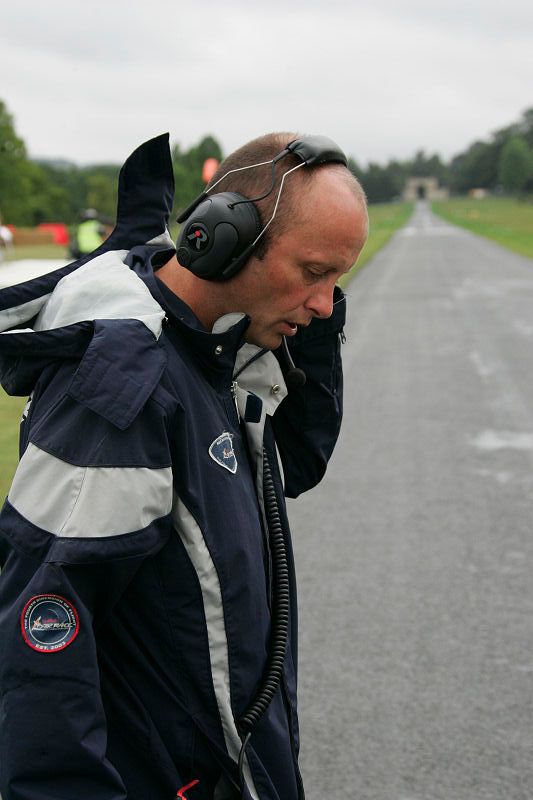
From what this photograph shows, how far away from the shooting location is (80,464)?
1413 millimetres

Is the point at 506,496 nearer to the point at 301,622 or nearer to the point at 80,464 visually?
the point at 301,622

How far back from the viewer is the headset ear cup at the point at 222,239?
1647 millimetres

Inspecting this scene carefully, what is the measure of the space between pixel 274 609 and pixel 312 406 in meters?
0.52

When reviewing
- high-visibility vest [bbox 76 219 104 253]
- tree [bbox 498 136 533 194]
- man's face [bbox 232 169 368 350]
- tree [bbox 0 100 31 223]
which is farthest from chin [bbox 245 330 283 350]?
tree [bbox 498 136 533 194]

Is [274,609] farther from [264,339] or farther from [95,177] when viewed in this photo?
[95,177]

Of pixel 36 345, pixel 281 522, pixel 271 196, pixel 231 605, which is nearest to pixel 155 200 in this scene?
pixel 271 196

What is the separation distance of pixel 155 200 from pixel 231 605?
848 millimetres

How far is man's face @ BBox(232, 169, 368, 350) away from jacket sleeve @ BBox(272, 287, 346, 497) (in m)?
0.34

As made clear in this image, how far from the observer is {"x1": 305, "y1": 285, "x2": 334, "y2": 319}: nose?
5.77 feet

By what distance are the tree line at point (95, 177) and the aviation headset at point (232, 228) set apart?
0.19 meters

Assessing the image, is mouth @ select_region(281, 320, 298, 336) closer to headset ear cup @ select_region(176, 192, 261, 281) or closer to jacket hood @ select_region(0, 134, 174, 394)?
headset ear cup @ select_region(176, 192, 261, 281)

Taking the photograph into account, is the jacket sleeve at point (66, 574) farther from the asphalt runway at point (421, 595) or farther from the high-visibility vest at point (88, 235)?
the high-visibility vest at point (88, 235)

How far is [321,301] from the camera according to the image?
178 centimetres

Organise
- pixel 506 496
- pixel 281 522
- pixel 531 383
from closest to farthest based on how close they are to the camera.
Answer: pixel 281 522 < pixel 506 496 < pixel 531 383
